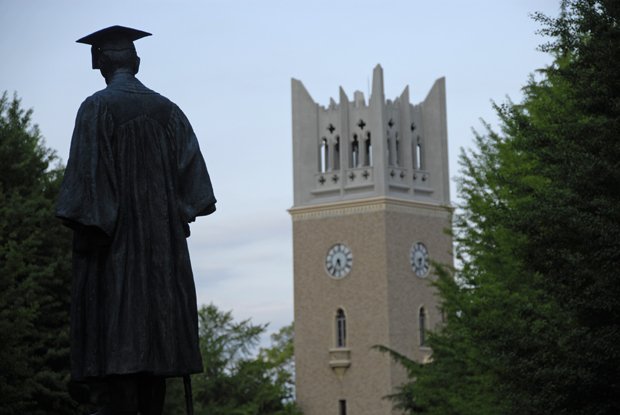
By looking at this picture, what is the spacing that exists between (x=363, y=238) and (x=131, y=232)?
Answer: 64926mm

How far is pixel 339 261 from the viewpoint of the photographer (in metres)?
73.2

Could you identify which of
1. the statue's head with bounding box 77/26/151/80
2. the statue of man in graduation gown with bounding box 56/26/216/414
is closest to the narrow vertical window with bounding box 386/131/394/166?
the statue's head with bounding box 77/26/151/80

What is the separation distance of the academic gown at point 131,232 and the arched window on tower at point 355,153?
67.0 meters

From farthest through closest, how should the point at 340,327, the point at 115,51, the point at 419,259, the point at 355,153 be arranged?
the point at 355,153 < the point at 419,259 < the point at 340,327 < the point at 115,51

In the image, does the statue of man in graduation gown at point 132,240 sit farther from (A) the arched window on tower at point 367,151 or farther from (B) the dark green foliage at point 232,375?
(A) the arched window on tower at point 367,151

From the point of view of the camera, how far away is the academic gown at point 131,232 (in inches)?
297

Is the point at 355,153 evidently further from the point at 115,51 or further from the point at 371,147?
the point at 115,51

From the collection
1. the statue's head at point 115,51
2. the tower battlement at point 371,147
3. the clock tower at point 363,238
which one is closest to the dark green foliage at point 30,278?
the statue's head at point 115,51

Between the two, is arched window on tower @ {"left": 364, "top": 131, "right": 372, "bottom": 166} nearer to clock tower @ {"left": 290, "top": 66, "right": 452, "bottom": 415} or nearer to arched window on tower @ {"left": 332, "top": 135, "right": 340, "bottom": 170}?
clock tower @ {"left": 290, "top": 66, "right": 452, "bottom": 415}

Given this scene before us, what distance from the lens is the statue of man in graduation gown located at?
7.55m

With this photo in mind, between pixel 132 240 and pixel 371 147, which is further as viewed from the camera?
pixel 371 147

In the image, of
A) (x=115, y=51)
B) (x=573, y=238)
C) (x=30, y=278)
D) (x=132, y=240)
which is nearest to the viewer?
(x=132, y=240)

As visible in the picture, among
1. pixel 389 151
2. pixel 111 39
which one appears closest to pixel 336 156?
pixel 389 151

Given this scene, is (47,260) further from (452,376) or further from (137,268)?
(137,268)
